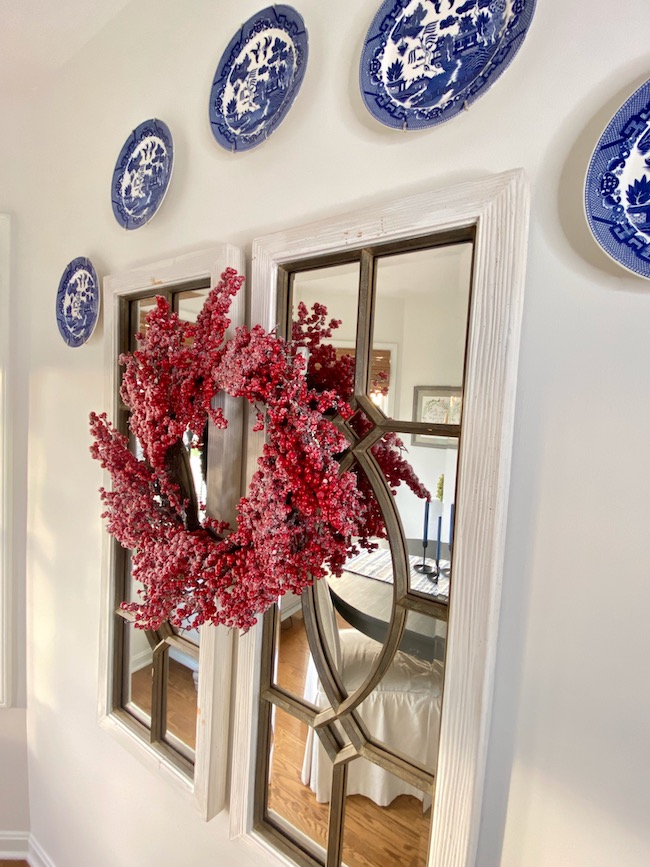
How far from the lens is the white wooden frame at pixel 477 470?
25.6 inches

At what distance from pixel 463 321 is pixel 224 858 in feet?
4.47

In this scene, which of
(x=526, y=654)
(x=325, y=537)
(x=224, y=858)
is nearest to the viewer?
(x=526, y=654)

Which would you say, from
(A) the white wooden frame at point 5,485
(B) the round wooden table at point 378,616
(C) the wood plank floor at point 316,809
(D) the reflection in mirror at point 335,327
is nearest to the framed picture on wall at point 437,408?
(D) the reflection in mirror at point 335,327

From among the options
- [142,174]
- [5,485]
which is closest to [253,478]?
[142,174]

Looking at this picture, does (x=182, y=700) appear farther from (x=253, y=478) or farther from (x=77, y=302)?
(x=77, y=302)

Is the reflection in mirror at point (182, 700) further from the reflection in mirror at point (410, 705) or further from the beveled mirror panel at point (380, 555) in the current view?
the reflection in mirror at point (410, 705)

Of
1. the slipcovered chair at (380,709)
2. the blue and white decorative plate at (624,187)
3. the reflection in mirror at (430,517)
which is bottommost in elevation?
the slipcovered chair at (380,709)

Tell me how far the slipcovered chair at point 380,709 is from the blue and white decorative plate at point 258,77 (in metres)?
0.98

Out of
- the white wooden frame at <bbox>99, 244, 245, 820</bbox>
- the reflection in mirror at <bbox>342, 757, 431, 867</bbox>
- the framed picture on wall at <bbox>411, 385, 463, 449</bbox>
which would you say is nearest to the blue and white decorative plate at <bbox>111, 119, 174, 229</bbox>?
the white wooden frame at <bbox>99, 244, 245, 820</bbox>

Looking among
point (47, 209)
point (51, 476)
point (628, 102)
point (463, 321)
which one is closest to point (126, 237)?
point (47, 209)

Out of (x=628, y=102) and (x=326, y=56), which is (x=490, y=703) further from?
(x=326, y=56)

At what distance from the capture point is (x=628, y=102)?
0.56 m

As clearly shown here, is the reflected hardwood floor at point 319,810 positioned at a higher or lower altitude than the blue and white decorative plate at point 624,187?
lower

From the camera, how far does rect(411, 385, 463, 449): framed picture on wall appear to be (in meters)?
0.75
